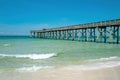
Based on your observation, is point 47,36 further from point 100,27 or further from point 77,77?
point 77,77

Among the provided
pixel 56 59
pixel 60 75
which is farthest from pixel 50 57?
pixel 60 75

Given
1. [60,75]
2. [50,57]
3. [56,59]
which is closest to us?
[60,75]

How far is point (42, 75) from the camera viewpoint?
7.70 m

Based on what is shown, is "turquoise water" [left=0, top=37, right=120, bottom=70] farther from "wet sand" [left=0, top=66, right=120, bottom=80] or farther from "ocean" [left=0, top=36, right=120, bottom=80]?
"wet sand" [left=0, top=66, right=120, bottom=80]

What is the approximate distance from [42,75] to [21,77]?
74 centimetres

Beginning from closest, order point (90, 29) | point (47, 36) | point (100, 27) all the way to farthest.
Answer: point (100, 27)
point (90, 29)
point (47, 36)

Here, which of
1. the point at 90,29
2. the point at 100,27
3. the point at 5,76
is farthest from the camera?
the point at 90,29

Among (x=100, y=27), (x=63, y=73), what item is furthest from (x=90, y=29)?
(x=63, y=73)

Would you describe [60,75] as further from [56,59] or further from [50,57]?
[50,57]

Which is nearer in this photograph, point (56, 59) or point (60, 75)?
point (60, 75)

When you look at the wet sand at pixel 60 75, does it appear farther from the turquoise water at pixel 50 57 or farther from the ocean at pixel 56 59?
the turquoise water at pixel 50 57

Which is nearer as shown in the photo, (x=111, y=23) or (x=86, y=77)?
(x=86, y=77)

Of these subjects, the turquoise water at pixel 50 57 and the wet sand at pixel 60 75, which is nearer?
the wet sand at pixel 60 75

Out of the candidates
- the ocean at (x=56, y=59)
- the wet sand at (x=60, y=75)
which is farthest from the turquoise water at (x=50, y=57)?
the wet sand at (x=60, y=75)
